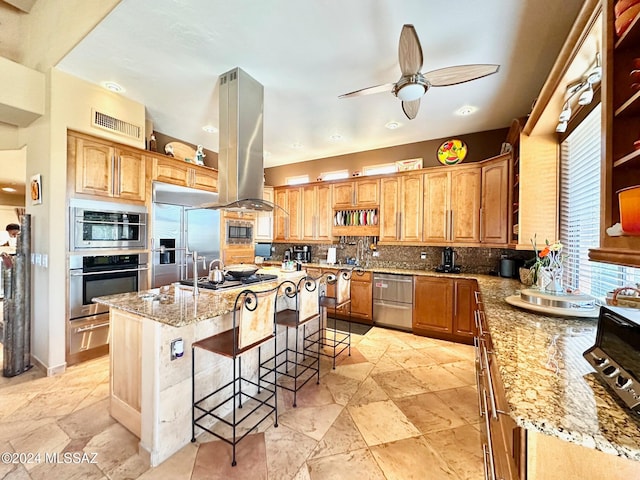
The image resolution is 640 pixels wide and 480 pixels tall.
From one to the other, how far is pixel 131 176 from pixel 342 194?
→ 3.20 m

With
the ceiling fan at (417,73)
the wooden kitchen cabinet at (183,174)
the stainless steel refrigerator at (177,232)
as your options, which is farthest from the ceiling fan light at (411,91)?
the wooden kitchen cabinet at (183,174)

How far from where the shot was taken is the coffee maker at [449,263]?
4016mm

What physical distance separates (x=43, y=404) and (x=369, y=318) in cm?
377

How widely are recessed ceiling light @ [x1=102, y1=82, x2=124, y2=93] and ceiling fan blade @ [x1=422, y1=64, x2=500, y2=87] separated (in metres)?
3.19

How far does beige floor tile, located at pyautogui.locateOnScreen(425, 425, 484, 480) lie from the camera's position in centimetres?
164

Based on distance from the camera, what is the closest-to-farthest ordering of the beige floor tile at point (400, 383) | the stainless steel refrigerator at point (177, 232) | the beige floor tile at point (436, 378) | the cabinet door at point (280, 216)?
1. the beige floor tile at point (400, 383)
2. the beige floor tile at point (436, 378)
3. the stainless steel refrigerator at point (177, 232)
4. the cabinet door at point (280, 216)

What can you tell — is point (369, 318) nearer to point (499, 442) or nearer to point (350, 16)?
point (499, 442)

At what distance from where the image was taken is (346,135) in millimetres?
4250

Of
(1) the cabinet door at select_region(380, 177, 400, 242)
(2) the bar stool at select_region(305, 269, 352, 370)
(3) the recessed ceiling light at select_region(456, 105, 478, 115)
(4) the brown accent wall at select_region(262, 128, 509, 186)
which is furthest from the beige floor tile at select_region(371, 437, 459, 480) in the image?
(4) the brown accent wall at select_region(262, 128, 509, 186)

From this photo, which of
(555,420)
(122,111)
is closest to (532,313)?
(555,420)

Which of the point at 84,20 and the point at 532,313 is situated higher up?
the point at 84,20

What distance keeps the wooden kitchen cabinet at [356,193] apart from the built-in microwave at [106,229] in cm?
306

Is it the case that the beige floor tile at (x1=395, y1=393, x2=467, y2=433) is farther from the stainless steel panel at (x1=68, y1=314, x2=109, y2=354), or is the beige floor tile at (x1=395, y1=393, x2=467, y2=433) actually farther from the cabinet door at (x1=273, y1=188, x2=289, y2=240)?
the cabinet door at (x1=273, y1=188, x2=289, y2=240)

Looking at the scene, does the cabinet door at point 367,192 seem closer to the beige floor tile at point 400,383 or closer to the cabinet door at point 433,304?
the cabinet door at point 433,304
